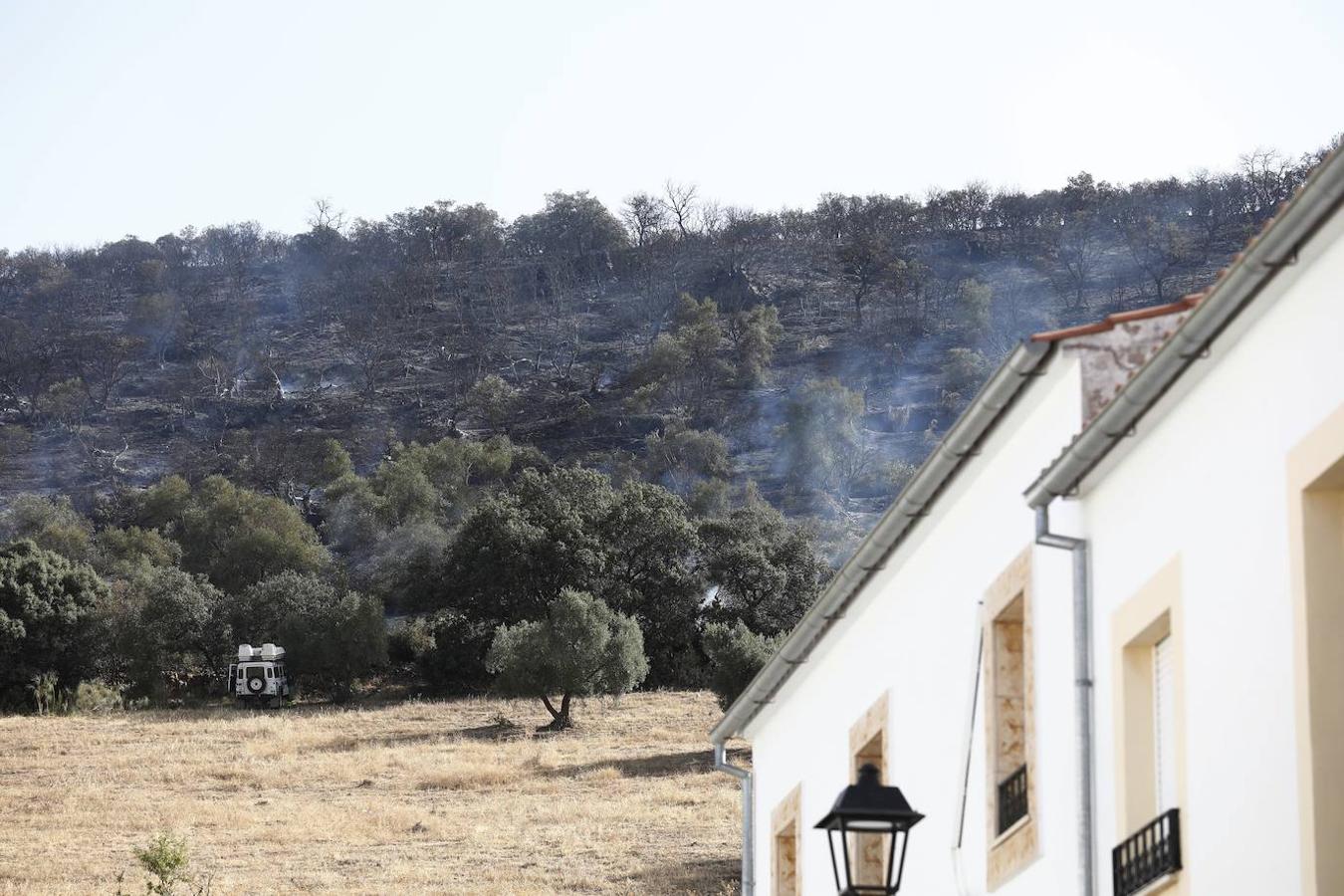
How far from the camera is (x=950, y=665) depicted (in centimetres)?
1159

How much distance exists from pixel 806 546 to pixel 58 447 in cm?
6998

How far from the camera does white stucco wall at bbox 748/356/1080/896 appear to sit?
975cm

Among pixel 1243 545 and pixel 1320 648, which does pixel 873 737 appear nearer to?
pixel 1243 545

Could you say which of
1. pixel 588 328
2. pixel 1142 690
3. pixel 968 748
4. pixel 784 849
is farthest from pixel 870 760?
pixel 588 328

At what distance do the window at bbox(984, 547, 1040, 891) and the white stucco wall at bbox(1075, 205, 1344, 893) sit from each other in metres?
1.75

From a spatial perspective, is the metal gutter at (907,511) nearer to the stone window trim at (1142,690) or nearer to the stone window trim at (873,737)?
the stone window trim at (873,737)

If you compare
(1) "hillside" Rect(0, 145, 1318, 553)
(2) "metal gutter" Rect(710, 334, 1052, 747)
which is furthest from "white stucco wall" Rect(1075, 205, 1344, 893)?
(1) "hillside" Rect(0, 145, 1318, 553)

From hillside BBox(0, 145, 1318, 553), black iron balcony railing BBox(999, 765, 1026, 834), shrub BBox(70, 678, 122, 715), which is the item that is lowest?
black iron balcony railing BBox(999, 765, 1026, 834)

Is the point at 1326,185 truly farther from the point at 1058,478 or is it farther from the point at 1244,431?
the point at 1058,478

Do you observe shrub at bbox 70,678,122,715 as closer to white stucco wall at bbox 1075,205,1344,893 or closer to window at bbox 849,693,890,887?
window at bbox 849,693,890,887

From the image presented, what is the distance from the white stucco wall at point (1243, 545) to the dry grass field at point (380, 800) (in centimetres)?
2189

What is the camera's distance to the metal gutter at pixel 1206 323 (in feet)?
21.5

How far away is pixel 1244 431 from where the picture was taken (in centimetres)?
759

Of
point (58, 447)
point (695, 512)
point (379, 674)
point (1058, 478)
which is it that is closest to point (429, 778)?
point (379, 674)
